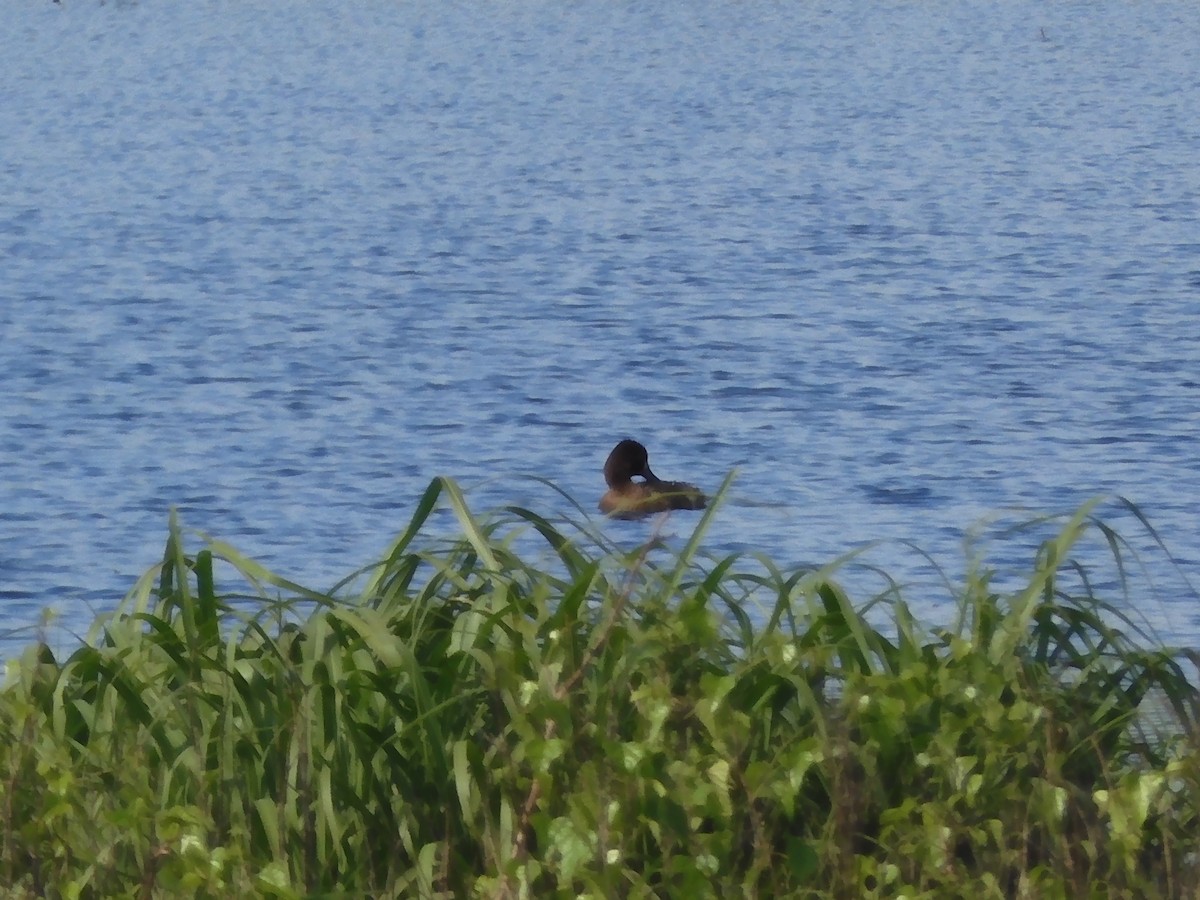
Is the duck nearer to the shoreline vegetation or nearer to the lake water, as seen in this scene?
the lake water

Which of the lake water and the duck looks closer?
the duck

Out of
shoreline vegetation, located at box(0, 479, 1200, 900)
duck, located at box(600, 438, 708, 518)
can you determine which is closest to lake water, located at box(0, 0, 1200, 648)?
duck, located at box(600, 438, 708, 518)

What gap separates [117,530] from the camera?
1277cm

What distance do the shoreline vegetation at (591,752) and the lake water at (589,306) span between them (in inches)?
18.3

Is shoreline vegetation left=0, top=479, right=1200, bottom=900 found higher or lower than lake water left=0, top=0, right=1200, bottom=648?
higher

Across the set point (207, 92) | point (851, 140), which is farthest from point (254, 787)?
point (207, 92)

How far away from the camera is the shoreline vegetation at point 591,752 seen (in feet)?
17.0

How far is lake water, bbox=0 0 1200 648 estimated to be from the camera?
44.0ft

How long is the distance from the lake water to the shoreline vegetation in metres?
0.46

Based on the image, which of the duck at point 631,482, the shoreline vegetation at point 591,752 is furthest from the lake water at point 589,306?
the shoreline vegetation at point 591,752

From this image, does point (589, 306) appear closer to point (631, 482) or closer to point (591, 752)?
point (631, 482)

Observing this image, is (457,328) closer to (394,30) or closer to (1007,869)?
(1007,869)

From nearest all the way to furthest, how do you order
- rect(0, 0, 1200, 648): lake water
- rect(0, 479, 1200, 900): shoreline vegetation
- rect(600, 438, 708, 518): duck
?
rect(0, 479, 1200, 900): shoreline vegetation < rect(600, 438, 708, 518): duck < rect(0, 0, 1200, 648): lake water

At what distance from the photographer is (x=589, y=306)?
20219mm
